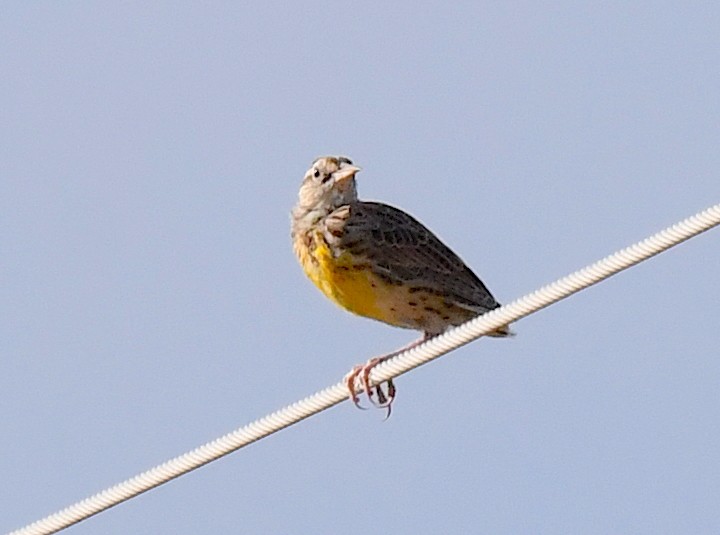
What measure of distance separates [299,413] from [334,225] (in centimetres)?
511

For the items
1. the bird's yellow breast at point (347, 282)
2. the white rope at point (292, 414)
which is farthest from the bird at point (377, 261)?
the white rope at point (292, 414)

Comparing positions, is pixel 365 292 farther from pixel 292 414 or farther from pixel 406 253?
pixel 292 414

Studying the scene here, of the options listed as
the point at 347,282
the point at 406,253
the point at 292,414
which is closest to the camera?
the point at 292,414

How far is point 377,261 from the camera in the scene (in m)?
18.7

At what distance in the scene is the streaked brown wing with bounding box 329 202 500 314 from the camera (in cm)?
1877

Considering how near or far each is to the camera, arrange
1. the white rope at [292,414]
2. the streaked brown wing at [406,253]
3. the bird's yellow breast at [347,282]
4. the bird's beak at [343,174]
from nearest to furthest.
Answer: the white rope at [292,414], the bird's yellow breast at [347,282], the streaked brown wing at [406,253], the bird's beak at [343,174]

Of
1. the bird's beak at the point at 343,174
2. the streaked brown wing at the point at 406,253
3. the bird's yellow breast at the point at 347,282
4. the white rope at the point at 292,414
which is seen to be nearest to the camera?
the white rope at the point at 292,414

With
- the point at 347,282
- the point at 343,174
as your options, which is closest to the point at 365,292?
the point at 347,282

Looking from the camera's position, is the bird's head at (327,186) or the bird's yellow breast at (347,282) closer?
the bird's yellow breast at (347,282)

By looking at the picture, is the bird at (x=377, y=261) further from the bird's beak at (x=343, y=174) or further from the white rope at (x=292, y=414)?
the white rope at (x=292, y=414)

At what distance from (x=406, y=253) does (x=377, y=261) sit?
57 cm

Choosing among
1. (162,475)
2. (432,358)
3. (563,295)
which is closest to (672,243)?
(563,295)

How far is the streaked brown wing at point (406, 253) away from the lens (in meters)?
18.8

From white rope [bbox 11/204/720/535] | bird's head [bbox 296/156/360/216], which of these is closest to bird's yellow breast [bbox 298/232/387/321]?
bird's head [bbox 296/156/360/216]
